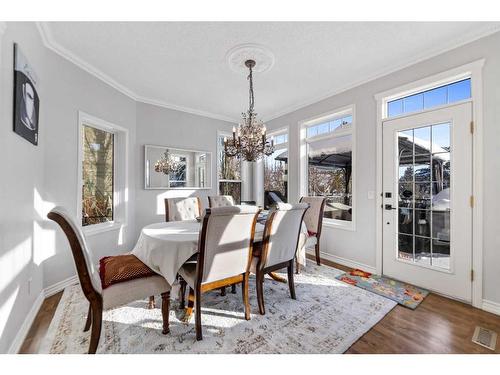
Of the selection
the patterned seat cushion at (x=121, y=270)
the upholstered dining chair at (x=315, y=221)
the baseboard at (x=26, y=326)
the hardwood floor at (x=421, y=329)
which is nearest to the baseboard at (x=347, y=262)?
the upholstered dining chair at (x=315, y=221)

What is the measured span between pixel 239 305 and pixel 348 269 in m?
1.78

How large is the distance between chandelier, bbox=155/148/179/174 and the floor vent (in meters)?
4.25

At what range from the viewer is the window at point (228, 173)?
4734 millimetres

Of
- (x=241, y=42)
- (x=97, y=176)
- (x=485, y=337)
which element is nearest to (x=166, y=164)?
(x=97, y=176)

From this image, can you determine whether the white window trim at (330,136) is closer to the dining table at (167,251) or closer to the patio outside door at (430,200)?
the patio outside door at (430,200)

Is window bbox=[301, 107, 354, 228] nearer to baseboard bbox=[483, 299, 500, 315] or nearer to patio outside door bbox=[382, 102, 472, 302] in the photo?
patio outside door bbox=[382, 102, 472, 302]

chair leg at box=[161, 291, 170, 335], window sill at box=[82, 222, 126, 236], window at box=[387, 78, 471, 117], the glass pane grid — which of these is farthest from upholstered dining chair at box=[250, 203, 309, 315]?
window sill at box=[82, 222, 126, 236]

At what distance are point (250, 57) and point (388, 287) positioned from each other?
310cm

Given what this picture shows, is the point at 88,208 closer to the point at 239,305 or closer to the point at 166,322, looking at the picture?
the point at 166,322

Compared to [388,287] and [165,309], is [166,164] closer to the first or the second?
[165,309]

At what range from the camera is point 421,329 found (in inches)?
70.5
